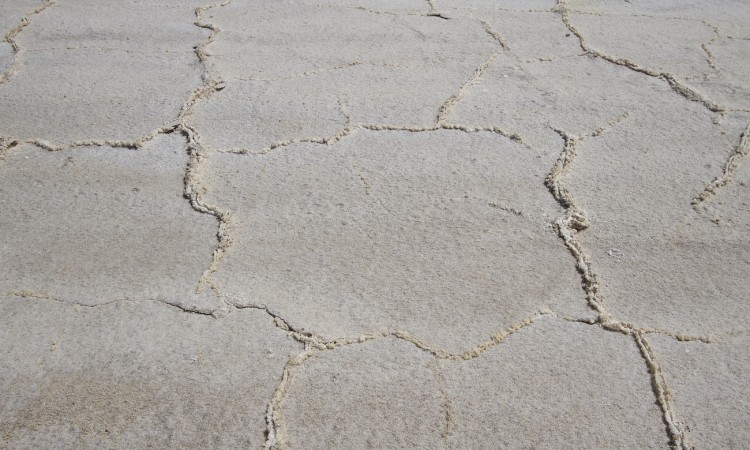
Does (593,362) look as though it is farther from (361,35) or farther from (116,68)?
(116,68)

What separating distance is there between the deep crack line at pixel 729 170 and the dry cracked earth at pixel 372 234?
0.04 feet

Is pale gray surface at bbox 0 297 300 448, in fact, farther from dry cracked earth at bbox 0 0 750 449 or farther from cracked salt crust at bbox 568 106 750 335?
cracked salt crust at bbox 568 106 750 335

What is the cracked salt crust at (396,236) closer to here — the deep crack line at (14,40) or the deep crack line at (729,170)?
the deep crack line at (729,170)

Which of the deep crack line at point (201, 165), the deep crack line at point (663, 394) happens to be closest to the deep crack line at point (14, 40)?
the deep crack line at point (201, 165)

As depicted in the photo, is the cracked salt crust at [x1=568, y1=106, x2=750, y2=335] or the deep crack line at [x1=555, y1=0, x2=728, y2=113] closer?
the cracked salt crust at [x1=568, y1=106, x2=750, y2=335]

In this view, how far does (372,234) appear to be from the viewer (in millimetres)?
2049

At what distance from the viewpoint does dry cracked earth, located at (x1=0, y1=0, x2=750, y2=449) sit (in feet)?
5.23

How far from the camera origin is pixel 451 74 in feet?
9.21

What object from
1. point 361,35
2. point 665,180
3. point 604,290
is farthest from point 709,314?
point 361,35

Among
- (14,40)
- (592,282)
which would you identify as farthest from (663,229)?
(14,40)

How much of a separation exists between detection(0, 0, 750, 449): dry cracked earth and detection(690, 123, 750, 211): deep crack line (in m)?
0.01

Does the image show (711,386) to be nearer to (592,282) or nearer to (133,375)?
(592,282)

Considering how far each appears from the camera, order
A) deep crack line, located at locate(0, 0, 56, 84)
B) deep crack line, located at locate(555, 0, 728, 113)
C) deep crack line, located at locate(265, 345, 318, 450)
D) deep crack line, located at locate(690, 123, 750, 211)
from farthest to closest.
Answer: deep crack line, located at locate(0, 0, 56, 84) → deep crack line, located at locate(555, 0, 728, 113) → deep crack line, located at locate(690, 123, 750, 211) → deep crack line, located at locate(265, 345, 318, 450)

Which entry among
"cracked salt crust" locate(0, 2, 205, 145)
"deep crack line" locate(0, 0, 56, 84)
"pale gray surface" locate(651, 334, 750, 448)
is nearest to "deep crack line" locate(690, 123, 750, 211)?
"pale gray surface" locate(651, 334, 750, 448)
